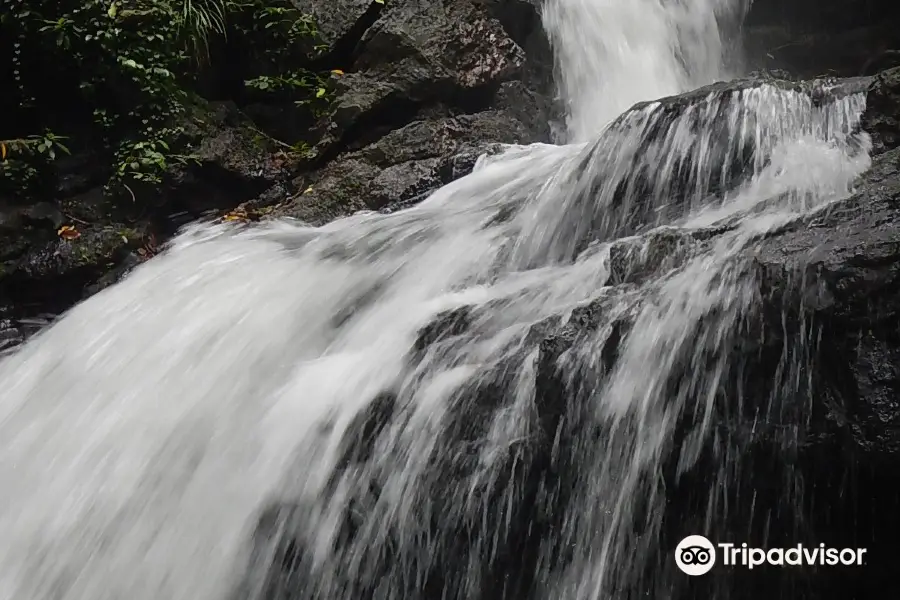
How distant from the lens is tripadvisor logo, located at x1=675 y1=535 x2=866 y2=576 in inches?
74.8

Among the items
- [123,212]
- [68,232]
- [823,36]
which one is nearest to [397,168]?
[123,212]

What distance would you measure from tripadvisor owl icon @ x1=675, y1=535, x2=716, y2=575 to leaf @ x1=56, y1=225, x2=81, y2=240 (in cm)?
496

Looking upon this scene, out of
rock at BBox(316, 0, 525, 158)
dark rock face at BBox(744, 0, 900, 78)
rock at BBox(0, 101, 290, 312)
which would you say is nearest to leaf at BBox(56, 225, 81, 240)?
rock at BBox(0, 101, 290, 312)

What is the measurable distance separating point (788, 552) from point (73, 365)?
377 cm

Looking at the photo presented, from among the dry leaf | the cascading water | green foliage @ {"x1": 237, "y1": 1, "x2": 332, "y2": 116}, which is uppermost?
green foliage @ {"x1": 237, "y1": 1, "x2": 332, "y2": 116}

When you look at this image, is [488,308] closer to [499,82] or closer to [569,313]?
[569,313]

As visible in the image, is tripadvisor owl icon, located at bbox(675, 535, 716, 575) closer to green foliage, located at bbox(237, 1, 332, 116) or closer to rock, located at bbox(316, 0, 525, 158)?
rock, located at bbox(316, 0, 525, 158)

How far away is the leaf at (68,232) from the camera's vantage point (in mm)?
5406

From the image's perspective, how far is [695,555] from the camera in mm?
2053

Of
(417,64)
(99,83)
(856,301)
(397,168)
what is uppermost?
(99,83)

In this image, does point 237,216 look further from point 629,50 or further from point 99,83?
point 629,50

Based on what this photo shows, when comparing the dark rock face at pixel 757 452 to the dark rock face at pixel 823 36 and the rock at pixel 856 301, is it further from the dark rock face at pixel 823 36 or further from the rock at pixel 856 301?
the dark rock face at pixel 823 36

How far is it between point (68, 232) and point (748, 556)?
5215 millimetres

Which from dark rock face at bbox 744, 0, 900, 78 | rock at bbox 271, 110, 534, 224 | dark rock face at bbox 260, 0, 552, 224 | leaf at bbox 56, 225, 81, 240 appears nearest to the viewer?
leaf at bbox 56, 225, 81, 240
